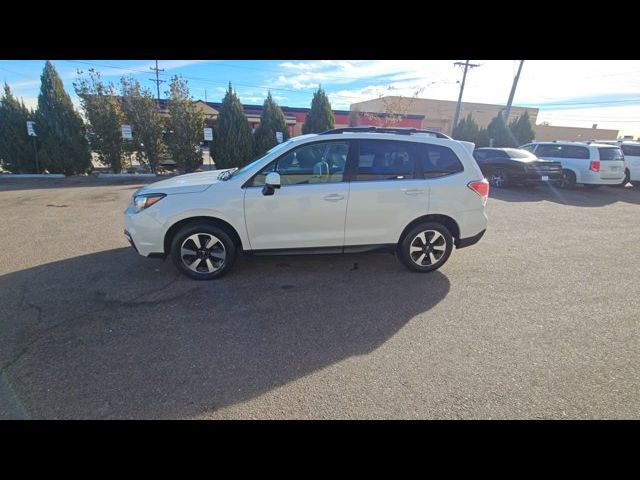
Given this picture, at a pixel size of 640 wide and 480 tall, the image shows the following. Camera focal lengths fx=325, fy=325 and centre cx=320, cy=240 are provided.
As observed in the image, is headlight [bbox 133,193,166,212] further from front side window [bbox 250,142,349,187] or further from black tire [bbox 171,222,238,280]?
front side window [bbox 250,142,349,187]

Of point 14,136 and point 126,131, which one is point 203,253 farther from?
point 14,136

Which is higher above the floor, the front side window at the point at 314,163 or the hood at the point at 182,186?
the front side window at the point at 314,163

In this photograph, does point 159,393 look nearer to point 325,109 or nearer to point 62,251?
point 62,251

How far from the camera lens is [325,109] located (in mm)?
17578

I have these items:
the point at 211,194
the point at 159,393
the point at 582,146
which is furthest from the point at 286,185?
the point at 582,146

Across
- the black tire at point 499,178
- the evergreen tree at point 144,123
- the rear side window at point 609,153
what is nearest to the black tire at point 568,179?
the rear side window at point 609,153

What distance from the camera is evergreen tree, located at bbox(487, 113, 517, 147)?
22.8m

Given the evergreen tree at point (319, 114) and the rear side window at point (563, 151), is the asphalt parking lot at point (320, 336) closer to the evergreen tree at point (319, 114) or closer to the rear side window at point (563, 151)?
the rear side window at point (563, 151)

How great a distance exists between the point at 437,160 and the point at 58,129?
52.9ft

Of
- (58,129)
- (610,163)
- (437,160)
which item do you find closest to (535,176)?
(610,163)

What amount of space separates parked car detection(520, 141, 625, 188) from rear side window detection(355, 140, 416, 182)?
10590mm

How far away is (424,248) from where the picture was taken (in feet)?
14.3

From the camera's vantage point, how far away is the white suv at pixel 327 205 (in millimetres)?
3896

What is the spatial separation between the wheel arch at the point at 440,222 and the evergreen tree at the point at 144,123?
14.2 metres
